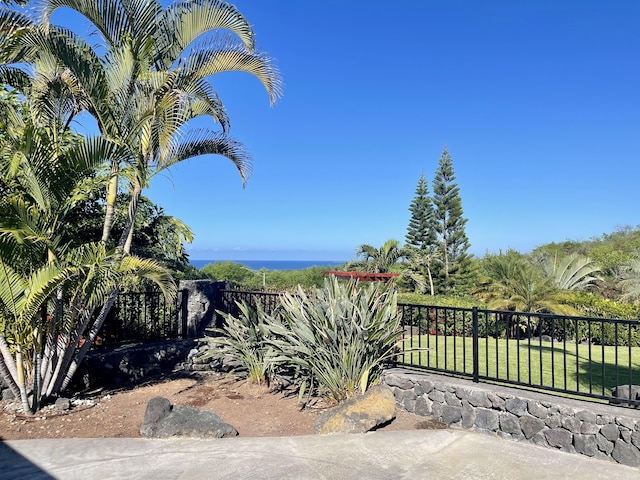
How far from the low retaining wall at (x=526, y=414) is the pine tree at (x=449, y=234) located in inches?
874

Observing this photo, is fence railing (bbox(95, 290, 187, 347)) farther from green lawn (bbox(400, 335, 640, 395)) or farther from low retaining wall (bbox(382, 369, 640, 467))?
low retaining wall (bbox(382, 369, 640, 467))

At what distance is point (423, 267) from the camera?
90.3ft

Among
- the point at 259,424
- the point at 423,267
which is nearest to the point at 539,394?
the point at 259,424

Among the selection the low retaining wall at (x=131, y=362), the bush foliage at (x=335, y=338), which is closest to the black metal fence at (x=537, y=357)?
the bush foliage at (x=335, y=338)

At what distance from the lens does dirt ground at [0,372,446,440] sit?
17.5 feet

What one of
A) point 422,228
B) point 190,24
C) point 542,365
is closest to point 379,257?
point 422,228

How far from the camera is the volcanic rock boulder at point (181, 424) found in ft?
16.7

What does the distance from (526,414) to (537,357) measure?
425 cm

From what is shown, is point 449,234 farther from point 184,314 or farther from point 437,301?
point 184,314

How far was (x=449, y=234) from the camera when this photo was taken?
28172 millimetres

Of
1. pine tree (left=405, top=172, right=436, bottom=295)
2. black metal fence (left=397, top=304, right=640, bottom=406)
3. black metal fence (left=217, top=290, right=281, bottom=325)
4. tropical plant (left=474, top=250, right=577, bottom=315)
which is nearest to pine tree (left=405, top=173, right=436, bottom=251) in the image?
pine tree (left=405, top=172, right=436, bottom=295)

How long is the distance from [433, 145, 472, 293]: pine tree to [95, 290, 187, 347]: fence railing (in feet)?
68.0

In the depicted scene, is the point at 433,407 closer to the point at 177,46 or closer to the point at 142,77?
the point at 142,77

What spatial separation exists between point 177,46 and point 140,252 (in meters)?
4.33
